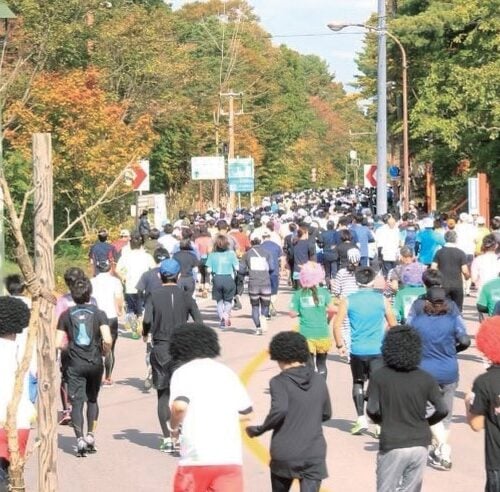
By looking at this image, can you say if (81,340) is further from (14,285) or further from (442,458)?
(442,458)

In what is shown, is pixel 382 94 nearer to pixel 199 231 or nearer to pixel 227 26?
pixel 199 231

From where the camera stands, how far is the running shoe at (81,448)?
11.5 meters

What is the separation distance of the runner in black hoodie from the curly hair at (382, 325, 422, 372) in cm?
46

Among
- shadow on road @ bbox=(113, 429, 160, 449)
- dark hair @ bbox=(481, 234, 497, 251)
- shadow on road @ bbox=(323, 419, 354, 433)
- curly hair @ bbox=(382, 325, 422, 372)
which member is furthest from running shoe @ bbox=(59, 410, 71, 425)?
curly hair @ bbox=(382, 325, 422, 372)

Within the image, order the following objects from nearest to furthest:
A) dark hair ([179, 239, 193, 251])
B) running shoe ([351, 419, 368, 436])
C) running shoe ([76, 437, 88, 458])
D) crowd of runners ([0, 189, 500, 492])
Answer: crowd of runners ([0, 189, 500, 492]) < running shoe ([76, 437, 88, 458]) < running shoe ([351, 419, 368, 436]) < dark hair ([179, 239, 193, 251])

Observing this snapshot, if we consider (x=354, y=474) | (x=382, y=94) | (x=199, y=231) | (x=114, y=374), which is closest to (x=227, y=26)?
(x=382, y=94)

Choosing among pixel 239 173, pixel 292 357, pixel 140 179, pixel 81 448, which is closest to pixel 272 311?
pixel 140 179

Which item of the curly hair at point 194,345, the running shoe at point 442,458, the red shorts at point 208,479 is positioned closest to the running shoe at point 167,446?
the running shoe at point 442,458

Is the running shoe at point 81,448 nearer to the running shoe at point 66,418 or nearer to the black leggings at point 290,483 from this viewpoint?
the running shoe at point 66,418

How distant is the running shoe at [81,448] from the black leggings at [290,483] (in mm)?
4402

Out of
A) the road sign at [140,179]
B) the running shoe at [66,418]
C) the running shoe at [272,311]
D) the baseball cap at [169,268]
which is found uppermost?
the road sign at [140,179]

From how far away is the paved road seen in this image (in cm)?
1026

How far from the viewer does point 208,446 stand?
6.64m

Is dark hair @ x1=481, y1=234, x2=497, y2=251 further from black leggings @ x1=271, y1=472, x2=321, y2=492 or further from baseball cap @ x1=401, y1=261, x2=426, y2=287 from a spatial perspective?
black leggings @ x1=271, y1=472, x2=321, y2=492
